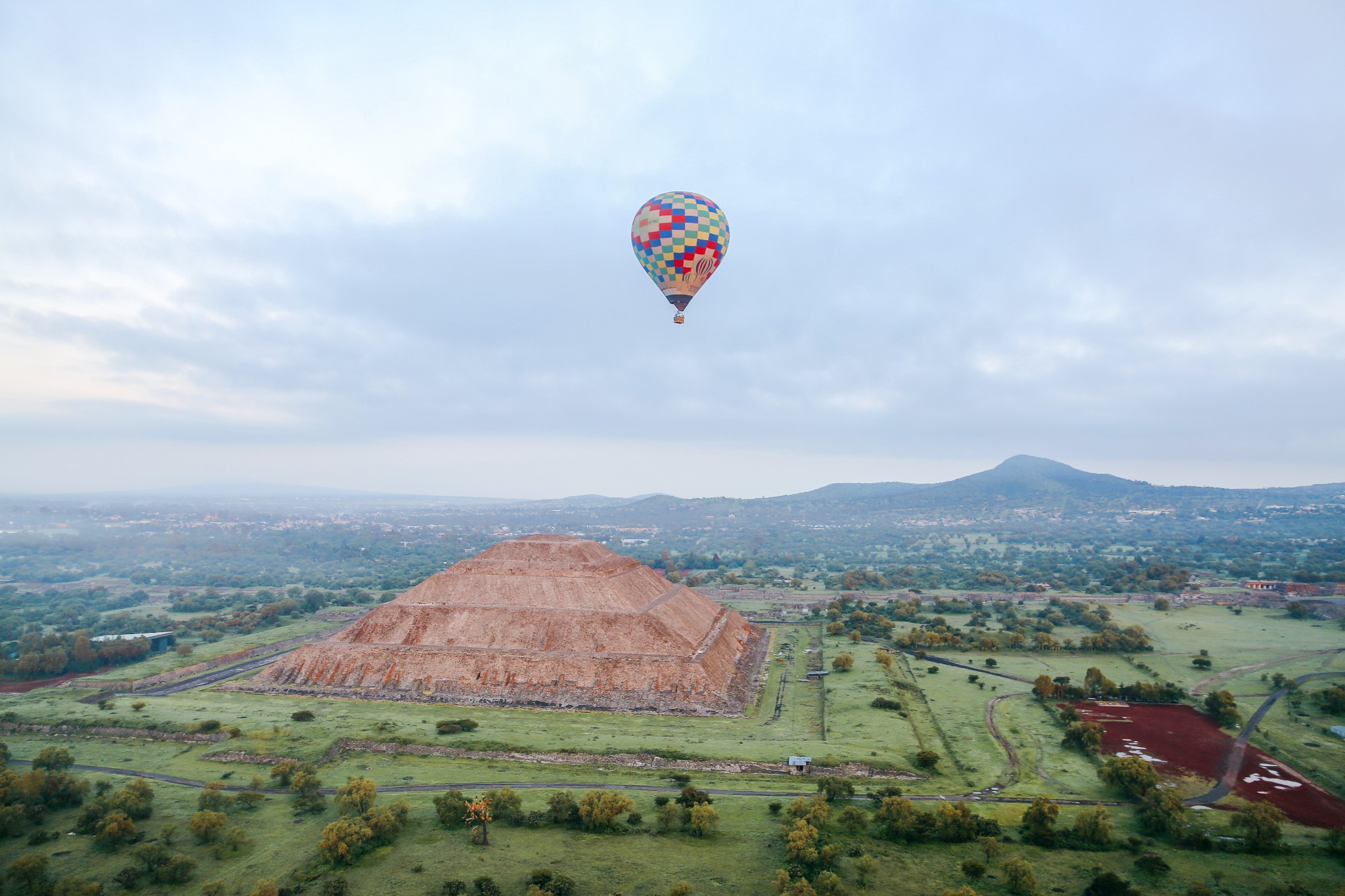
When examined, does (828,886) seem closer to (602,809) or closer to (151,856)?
(602,809)

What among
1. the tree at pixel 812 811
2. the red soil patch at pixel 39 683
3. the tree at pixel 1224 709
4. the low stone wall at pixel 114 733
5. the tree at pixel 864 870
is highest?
the tree at pixel 1224 709

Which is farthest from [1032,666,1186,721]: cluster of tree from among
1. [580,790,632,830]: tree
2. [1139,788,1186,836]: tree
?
[580,790,632,830]: tree

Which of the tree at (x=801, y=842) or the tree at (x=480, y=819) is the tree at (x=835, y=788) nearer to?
the tree at (x=801, y=842)

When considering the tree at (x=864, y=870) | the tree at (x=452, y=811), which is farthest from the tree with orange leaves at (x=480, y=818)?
the tree at (x=864, y=870)

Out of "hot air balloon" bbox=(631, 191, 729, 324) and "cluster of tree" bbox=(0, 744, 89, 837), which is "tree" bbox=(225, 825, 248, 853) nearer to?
"cluster of tree" bbox=(0, 744, 89, 837)

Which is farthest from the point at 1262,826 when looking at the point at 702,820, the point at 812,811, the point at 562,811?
the point at 562,811

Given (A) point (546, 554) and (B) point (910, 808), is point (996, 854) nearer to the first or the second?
(B) point (910, 808)
